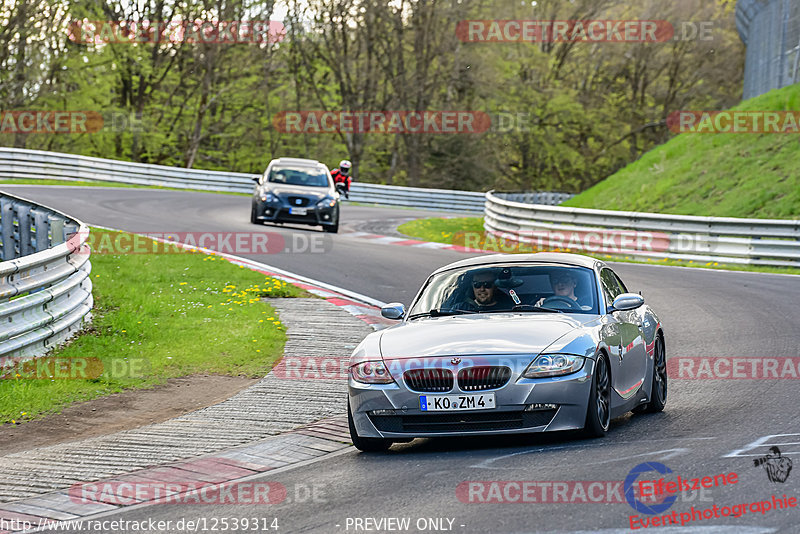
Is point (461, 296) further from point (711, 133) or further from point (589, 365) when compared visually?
point (711, 133)

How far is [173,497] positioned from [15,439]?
2277 millimetres

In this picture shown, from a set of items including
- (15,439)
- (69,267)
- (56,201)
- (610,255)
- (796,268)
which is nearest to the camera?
(15,439)

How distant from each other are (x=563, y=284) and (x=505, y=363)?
161 cm

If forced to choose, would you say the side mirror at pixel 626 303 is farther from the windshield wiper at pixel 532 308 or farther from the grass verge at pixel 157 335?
the grass verge at pixel 157 335

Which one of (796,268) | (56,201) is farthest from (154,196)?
(796,268)

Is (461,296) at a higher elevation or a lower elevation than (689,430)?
higher

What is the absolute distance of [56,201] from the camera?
29281mm

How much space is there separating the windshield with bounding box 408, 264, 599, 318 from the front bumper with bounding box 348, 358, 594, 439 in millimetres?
1133

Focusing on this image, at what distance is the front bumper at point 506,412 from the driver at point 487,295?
126 centimetres

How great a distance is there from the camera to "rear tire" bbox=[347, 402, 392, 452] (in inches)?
305

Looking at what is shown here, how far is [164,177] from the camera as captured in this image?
41125 mm
